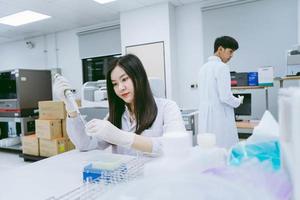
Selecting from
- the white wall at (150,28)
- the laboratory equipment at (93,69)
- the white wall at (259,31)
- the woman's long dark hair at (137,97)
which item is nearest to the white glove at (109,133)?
the woman's long dark hair at (137,97)

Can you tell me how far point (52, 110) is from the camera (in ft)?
12.4

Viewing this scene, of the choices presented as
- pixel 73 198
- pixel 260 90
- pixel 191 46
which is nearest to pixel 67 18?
pixel 191 46

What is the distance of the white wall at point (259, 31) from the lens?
11.0 feet

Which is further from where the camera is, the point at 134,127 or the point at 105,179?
the point at 134,127

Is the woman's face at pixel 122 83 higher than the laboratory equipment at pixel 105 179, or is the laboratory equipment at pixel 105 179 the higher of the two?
the woman's face at pixel 122 83

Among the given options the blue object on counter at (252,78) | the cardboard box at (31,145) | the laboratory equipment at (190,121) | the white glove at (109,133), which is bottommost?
the cardboard box at (31,145)

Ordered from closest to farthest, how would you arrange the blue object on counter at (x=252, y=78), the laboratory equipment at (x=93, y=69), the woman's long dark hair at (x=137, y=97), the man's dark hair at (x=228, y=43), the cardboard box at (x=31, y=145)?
the woman's long dark hair at (x=137, y=97) → the man's dark hair at (x=228, y=43) → the blue object on counter at (x=252, y=78) → the cardboard box at (x=31, y=145) → the laboratory equipment at (x=93, y=69)

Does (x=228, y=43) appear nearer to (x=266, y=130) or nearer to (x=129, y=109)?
(x=129, y=109)

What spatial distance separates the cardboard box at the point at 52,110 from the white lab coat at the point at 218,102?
88.2 inches

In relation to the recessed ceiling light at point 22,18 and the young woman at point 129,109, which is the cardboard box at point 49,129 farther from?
the young woman at point 129,109

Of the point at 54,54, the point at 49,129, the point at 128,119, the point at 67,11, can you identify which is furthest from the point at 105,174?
the point at 54,54

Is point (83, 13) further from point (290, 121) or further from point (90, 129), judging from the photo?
point (290, 121)

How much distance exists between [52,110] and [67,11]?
1637mm

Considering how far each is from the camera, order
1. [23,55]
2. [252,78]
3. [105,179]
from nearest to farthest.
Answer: [105,179]
[252,78]
[23,55]
